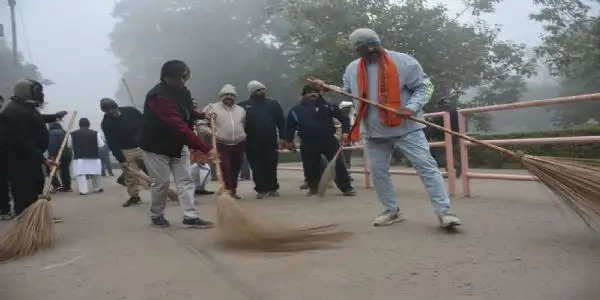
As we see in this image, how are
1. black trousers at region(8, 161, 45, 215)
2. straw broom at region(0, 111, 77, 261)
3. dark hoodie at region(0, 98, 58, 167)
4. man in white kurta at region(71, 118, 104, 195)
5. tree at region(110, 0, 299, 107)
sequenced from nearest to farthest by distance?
straw broom at region(0, 111, 77, 261) → dark hoodie at region(0, 98, 58, 167) → black trousers at region(8, 161, 45, 215) → man in white kurta at region(71, 118, 104, 195) → tree at region(110, 0, 299, 107)

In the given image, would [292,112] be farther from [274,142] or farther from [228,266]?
[228,266]

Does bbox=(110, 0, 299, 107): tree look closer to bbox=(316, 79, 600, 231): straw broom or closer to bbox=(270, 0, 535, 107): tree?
bbox=(270, 0, 535, 107): tree

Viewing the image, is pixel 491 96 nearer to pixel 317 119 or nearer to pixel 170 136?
pixel 317 119

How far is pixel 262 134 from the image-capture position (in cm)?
738

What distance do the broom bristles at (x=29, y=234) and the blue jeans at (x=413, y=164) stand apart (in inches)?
106

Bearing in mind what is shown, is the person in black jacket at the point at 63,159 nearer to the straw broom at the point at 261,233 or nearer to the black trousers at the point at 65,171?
the black trousers at the point at 65,171

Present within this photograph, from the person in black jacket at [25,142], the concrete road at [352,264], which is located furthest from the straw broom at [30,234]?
the person in black jacket at [25,142]

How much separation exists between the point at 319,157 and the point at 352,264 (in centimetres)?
400

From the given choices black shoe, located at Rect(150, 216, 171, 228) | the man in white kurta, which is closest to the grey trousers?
black shoe, located at Rect(150, 216, 171, 228)

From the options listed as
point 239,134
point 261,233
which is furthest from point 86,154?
point 261,233

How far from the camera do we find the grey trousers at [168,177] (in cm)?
496

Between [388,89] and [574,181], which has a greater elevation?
[388,89]

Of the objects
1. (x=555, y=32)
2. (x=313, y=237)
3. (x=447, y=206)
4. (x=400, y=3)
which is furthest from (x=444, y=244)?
(x=555, y=32)

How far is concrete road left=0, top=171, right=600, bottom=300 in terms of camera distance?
2.75 meters
